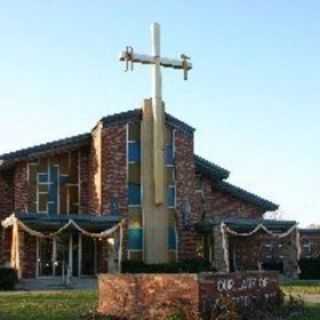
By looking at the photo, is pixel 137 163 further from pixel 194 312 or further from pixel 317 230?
pixel 194 312

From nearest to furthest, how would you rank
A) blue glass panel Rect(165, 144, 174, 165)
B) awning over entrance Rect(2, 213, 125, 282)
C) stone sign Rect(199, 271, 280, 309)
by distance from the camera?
1. stone sign Rect(199, 271, 280, 309)
2. awning over entrance Rect(2, 213, 125, 282)
3. blue glass panel Rect(165, 144, 174, 165)

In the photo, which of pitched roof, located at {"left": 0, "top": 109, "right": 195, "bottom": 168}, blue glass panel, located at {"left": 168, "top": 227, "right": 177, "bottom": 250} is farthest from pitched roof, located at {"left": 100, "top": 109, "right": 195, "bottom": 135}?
blue glass panel, located at {"left": 168, "top": 227, "right": 177, "bottom": 250}

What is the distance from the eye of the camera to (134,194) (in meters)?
35.5

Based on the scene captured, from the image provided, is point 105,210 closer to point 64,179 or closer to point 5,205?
point 64,179

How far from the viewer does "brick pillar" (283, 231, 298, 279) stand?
3606 centimetres

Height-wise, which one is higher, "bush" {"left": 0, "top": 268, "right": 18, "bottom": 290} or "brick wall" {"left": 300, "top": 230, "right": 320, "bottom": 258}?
"brick wall" {"left": 300, "top": 230, "right": 320, "bottom": 258}

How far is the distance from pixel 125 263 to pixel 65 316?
55.9 feet

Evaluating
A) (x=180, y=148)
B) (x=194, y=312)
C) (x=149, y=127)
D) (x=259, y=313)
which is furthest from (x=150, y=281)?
(x=180, y=148)

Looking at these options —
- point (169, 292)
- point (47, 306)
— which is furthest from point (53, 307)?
point (169, 292)


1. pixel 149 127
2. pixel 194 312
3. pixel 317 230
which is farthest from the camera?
pixel 317 230

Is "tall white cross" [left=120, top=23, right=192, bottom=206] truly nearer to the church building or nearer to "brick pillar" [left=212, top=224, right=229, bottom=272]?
the church building

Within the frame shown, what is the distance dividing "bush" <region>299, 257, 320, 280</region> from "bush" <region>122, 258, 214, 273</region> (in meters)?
5.52

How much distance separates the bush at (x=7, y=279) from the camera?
92.0 ft

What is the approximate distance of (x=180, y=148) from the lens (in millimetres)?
37188
